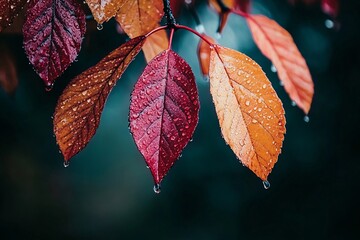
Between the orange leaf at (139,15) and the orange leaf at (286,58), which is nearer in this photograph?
the orange leaf at (139,15)

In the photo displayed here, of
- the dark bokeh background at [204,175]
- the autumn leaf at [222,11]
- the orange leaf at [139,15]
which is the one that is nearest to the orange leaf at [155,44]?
the orange leaf at [139,15]

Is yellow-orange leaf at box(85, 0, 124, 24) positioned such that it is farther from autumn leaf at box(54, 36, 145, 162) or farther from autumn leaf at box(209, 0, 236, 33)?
autumn leaf at box(209, 0, 236, 33)

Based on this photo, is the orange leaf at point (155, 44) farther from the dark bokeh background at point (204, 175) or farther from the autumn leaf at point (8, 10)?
the dark bokeh background at point (204, 175)

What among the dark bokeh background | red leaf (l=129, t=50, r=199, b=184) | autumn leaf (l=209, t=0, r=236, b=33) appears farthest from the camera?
the dark bokeh background

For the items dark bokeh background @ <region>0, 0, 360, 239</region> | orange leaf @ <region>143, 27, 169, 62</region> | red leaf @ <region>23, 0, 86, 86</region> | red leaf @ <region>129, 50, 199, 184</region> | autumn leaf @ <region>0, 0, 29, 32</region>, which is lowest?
dark bokeh background @ <region>0, 0, 360, 239</region>

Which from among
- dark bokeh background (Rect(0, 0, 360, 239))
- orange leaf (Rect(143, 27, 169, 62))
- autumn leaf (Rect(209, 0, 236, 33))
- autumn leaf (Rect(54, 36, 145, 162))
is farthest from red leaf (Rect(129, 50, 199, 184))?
dark bokeh background (Rect(0, 0, 360, 239))

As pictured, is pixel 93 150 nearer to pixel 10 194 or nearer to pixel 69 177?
pixel 69 177
